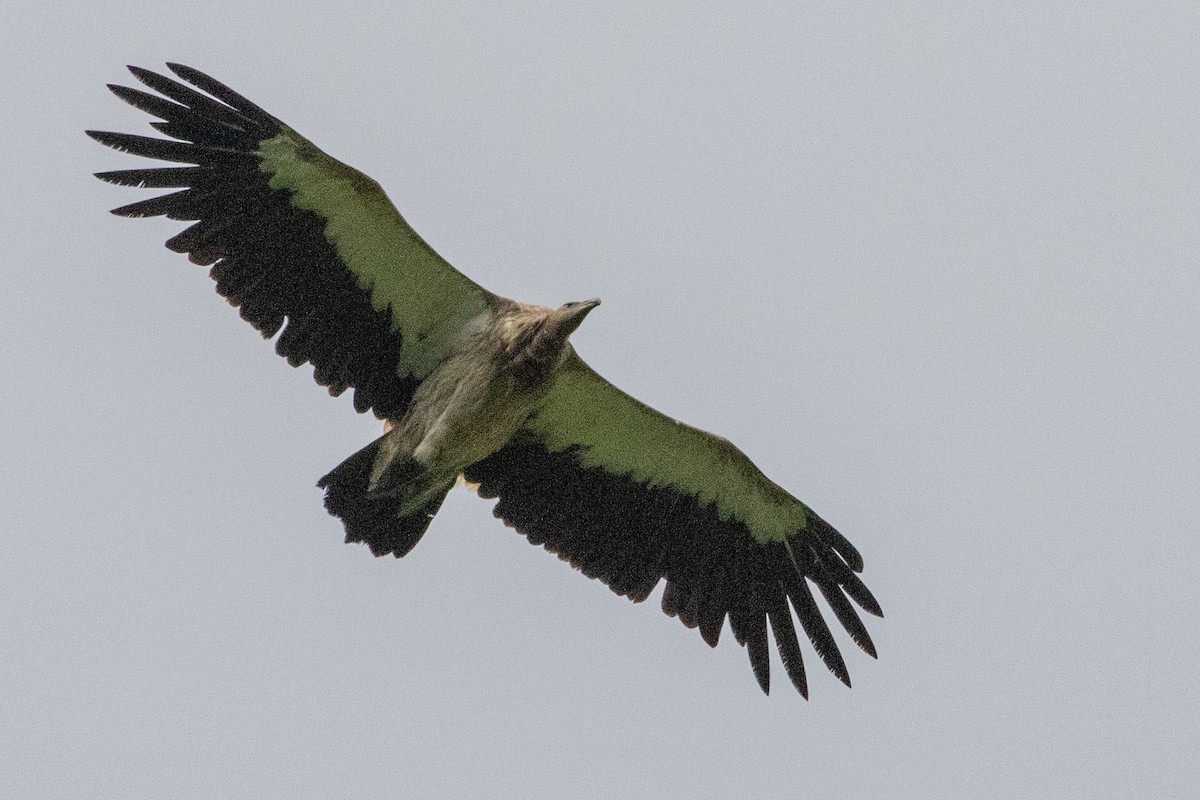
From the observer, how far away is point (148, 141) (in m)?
12.0

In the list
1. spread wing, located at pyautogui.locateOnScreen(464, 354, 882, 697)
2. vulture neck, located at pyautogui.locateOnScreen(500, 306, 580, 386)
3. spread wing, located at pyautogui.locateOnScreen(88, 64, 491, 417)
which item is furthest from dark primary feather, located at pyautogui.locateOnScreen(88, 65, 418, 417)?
spread wing, located at pyautogui.locateOnScreen(464, 354, 882, 697)

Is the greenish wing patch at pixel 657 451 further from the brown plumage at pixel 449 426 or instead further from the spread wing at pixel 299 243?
the spread wing at pixel 299 243

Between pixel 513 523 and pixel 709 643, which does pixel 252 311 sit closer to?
pixel 513 523

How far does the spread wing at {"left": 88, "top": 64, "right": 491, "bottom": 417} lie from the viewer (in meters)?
12.1

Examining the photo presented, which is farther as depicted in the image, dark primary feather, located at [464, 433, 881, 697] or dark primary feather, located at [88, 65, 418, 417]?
dark primary feather, located at [464, 433, 881, 697]

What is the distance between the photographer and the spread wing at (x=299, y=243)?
39.6ft

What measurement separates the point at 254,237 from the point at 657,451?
9.34ft

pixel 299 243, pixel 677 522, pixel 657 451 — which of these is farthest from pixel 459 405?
pixel 677 522

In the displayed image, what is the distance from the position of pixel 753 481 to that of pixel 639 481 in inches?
28.5

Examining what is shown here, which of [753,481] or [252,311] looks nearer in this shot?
[252,311]

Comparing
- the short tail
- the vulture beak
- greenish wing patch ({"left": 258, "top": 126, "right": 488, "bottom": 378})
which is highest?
the vulture beak

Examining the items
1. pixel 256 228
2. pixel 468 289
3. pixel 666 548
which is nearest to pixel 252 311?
pixel 256 228

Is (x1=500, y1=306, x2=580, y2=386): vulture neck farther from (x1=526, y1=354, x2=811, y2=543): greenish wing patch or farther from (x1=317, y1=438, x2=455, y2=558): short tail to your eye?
(x1=317, y1=438, x2=455, y2=558): short tail

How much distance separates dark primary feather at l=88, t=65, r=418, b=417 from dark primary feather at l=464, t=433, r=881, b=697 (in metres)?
1.08
